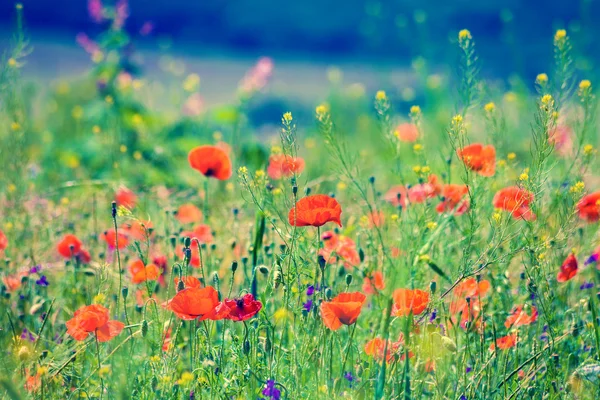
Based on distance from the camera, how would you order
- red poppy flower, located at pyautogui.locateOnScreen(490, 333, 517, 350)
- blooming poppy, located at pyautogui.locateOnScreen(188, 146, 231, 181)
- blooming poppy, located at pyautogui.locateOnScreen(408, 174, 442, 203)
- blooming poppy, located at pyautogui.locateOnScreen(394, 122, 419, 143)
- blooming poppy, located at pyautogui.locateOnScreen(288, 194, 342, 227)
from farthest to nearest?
1. blooming poppy, located at pyautogui.locateOnScreen(394, 122, 419, 143)
2. blooming poppy, located at pyautogui.locateOnScreen(188, 146, 231, 181)
3. blooming poppy, located at pyautogui.locateOnScreen(408, 174, 442, 203)
4. red poppy flower, located at pyautogui.locateOnScreen(490, 333, 517, 350)
5. blooming poppy, located at pyautogui.locateOnScreen(288, 194, 342, 227)

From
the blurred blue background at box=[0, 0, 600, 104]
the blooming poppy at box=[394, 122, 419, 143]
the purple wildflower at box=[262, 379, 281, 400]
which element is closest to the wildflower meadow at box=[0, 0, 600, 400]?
the purple wildflower at box=[262, 379, 281, 400]

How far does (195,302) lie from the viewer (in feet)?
5.33

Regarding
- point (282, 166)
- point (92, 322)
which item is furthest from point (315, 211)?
point (282, 166)

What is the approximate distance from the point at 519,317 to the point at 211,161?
1.06 m

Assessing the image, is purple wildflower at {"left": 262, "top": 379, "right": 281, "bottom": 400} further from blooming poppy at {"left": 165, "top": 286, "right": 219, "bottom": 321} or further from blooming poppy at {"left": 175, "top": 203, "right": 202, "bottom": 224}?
blooming poppy at {"left": 175, "top": 203, "right": 202, "bottom": 224}

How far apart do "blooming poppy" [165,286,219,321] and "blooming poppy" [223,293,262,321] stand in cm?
3

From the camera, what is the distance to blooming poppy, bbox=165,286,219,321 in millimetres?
1620

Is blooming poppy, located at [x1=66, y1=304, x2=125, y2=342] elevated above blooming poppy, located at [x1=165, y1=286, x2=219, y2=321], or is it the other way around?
blooming poppy, located at [x1=165, y1=286, x2=219, y2=321]

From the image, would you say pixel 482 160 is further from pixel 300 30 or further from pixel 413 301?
pixel 300 30

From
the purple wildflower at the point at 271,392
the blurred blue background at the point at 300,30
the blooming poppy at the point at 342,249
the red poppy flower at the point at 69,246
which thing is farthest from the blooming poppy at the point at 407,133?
the blurred blue background at the point at 300,30

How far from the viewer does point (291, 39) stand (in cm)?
993

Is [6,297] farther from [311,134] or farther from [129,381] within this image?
[311,134]

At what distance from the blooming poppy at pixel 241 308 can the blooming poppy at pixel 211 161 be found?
33.5 inches

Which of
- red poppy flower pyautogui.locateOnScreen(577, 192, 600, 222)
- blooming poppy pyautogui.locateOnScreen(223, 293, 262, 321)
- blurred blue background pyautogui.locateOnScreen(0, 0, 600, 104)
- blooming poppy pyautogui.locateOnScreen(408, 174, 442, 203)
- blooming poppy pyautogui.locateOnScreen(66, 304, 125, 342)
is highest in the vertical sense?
blurred blue background pyautogui.locateOnScreen(0, 0, 600, 104)
